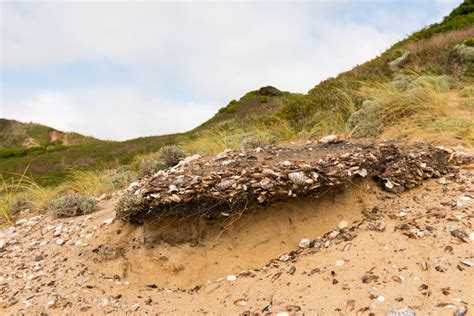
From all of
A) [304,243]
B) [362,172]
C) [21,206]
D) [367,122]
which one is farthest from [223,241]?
[21,206]

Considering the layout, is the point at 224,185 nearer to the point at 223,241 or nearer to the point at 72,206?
the point at 223,241

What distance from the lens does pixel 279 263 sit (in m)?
2.98

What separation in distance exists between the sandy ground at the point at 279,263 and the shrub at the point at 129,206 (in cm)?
17

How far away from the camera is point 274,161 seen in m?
3.52

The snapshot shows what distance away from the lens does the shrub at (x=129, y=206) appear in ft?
11.2

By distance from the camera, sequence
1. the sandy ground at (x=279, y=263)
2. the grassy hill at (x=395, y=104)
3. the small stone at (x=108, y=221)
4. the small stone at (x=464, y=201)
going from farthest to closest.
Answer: the grassy hill at (x=395, y=104) < the small stone at (x=108, y=221) < the small stone at (x=464, y=201) < the sandy ground at (x=279, y=263)

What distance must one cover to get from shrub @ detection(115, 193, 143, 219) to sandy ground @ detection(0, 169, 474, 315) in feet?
0.57

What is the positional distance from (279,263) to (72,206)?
10.0ft

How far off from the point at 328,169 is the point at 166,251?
1589mm

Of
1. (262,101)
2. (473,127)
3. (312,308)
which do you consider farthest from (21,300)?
(262,101)

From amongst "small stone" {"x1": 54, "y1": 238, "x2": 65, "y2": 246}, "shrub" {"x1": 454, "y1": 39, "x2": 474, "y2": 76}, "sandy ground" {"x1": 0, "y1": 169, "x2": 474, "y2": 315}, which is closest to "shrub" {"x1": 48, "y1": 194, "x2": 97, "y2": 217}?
"small stone" {"x1": 54, "y1": 238, "x2": 65, "y2": 246}

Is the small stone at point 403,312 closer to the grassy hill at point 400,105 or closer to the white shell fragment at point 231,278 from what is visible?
the white shell fragment at point 231,278

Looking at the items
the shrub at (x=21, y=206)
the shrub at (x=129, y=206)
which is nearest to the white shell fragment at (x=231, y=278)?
the shrub at (x=129, y=206)

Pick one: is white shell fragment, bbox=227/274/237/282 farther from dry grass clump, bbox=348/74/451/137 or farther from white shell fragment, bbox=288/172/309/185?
dry grass clump, bbox=348/74/451/137
